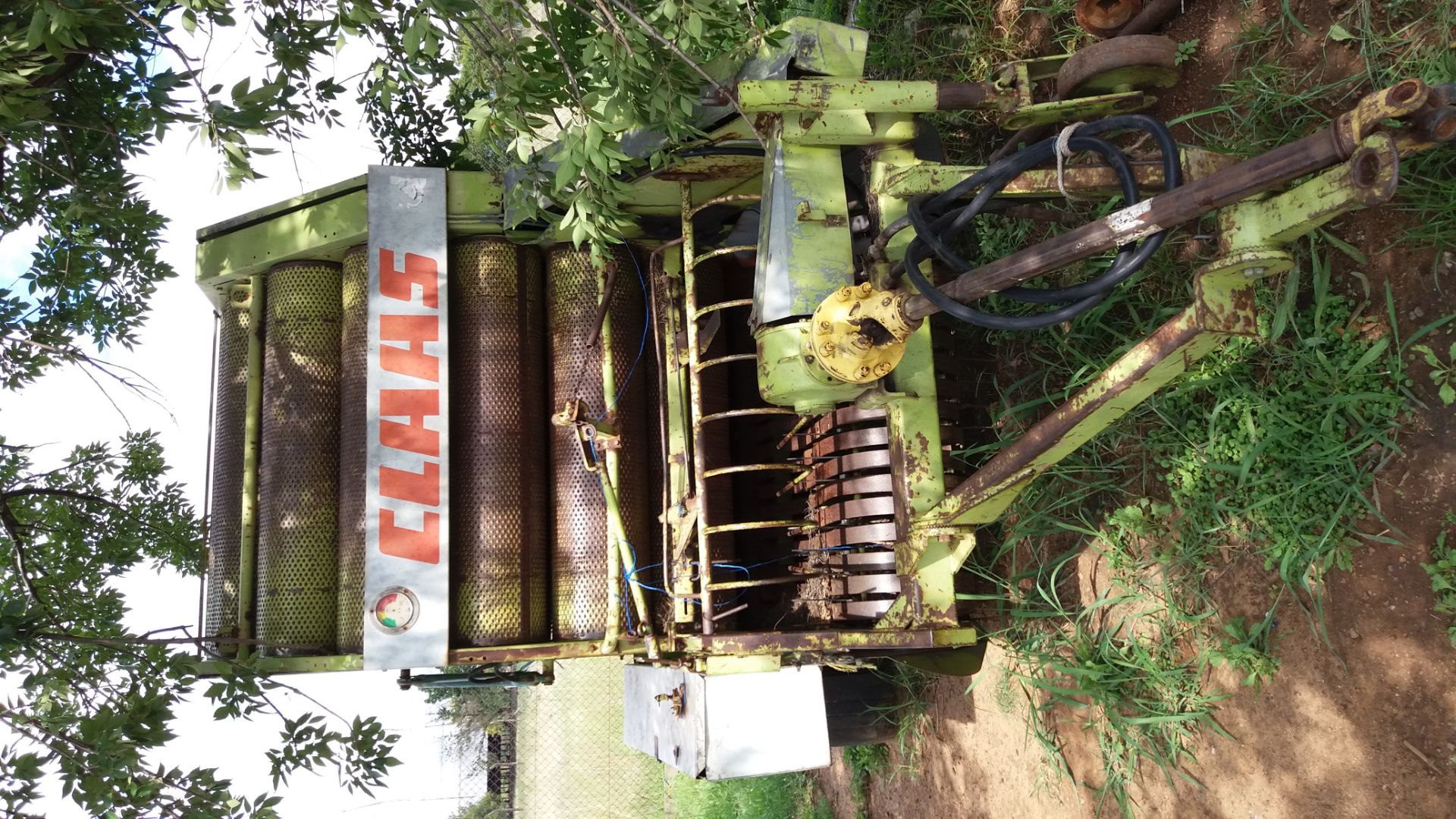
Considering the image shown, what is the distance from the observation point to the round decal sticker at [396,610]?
365cm

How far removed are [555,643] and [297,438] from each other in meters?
1.55

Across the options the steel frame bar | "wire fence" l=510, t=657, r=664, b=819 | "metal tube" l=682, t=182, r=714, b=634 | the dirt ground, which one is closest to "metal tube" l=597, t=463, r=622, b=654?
"metal tube" l=682, t=182, r=714, b=634

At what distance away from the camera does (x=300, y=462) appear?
412 centimetres

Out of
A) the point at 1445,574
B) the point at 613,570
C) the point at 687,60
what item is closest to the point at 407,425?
the point at 613,570

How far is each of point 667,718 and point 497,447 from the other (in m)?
1.37

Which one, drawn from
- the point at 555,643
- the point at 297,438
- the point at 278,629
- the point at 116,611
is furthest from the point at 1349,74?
the point at 116,611

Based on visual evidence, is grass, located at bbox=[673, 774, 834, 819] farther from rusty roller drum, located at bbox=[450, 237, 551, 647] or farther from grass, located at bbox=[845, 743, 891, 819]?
rusty roller drum, located at bbox=[450, 237, 551, 647]

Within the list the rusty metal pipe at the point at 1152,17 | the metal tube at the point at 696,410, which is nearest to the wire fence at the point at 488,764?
the metal tube at the point at 696,410

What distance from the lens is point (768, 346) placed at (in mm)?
3109

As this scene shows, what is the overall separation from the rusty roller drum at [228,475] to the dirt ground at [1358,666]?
3918mm

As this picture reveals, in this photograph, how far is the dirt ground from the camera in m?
2.45

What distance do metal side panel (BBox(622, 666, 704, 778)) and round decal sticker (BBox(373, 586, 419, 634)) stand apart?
984mm

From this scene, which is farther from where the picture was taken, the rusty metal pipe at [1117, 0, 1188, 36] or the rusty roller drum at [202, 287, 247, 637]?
the rusty roller drum at [202, 287, 247, 637]

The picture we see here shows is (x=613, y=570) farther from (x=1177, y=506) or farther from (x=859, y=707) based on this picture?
(x=1177, y=506)
